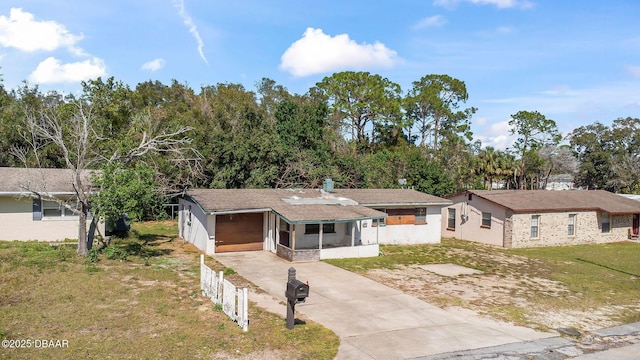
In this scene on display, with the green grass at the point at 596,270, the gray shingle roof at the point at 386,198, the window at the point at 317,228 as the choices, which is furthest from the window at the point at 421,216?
the window at the point at 317,228

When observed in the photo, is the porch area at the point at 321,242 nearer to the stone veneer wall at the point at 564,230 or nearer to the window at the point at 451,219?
the window at the point at 451,219

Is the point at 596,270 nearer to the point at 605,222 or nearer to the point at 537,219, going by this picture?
the point at 537,219

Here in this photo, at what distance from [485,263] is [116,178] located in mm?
16162

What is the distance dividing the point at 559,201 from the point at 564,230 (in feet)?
6.54

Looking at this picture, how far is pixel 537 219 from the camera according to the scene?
27766 millimetres

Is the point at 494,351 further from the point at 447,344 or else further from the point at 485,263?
the point at 485,263

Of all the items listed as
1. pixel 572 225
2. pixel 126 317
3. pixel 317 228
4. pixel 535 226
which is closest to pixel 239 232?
pixel 317 228

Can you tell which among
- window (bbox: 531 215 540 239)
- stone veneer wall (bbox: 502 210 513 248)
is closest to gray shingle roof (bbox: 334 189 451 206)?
stone veneer wall (bbox: 502 210 513 248)

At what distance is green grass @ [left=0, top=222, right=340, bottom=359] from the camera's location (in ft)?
30.3

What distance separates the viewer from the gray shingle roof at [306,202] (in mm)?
20078

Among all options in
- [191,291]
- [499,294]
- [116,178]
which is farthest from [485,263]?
[116,178]

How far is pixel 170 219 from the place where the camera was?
108 ft

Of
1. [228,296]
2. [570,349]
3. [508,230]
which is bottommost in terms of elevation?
[570,349]

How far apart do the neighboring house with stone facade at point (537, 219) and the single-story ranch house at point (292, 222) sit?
18.3ft
